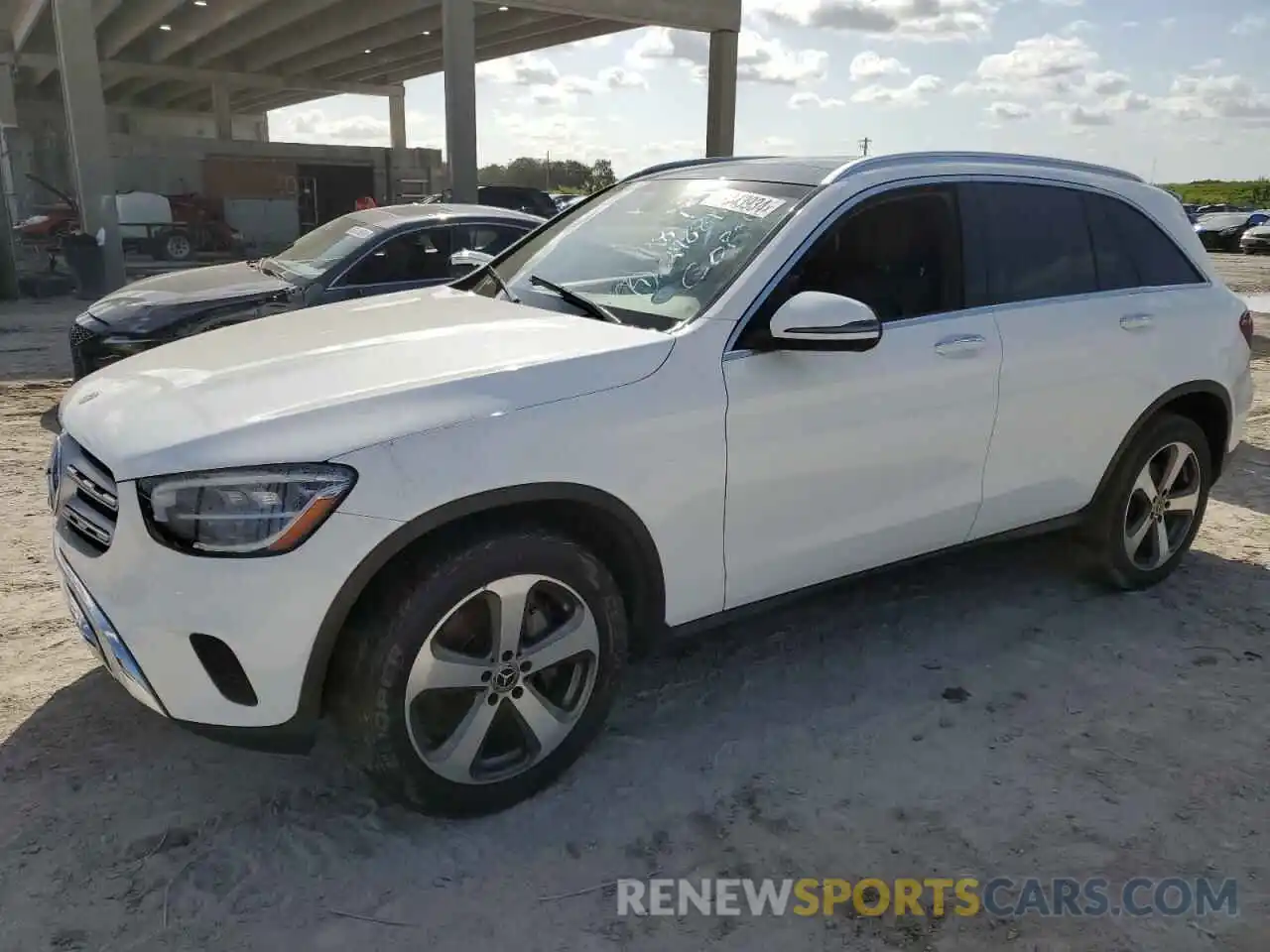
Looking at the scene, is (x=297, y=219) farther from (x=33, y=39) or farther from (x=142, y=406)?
(x=142, y=406)

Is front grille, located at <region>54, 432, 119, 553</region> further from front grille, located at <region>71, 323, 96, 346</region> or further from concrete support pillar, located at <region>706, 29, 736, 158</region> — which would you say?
concrete support pillar, located at <region>706, 29, 736, 158</region>

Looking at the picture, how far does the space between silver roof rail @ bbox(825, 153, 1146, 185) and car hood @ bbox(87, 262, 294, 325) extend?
4706mm

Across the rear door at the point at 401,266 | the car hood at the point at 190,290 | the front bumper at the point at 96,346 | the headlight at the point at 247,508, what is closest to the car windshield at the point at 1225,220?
the rear door at the point at 401,266

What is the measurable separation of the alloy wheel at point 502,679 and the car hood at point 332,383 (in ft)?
1.67

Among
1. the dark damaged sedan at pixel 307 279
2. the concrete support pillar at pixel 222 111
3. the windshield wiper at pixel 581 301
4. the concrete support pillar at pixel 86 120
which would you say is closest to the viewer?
the windshield wiper at pixel 581 301

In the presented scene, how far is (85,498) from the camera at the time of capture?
8.64 ft

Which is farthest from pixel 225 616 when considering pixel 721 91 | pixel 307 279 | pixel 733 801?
pixel 721 91

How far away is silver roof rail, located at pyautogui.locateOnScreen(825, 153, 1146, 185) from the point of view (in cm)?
344

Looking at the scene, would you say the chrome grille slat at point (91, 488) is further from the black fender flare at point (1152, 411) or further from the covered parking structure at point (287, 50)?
the covered parking structure at point (287, 50)

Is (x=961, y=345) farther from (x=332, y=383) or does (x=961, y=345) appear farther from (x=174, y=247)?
(x=174, y=247)

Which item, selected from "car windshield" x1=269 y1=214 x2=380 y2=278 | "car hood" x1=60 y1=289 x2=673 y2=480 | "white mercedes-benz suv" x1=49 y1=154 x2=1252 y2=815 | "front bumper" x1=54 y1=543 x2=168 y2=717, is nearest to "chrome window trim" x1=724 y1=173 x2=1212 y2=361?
"white mercedes-benz suv" x1=49 y1=154 x2=1252 y2=815

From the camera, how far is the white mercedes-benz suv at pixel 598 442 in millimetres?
2393

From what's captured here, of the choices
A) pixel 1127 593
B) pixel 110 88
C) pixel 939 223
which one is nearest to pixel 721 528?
pixel 939 223

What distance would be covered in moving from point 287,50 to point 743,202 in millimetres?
29836
